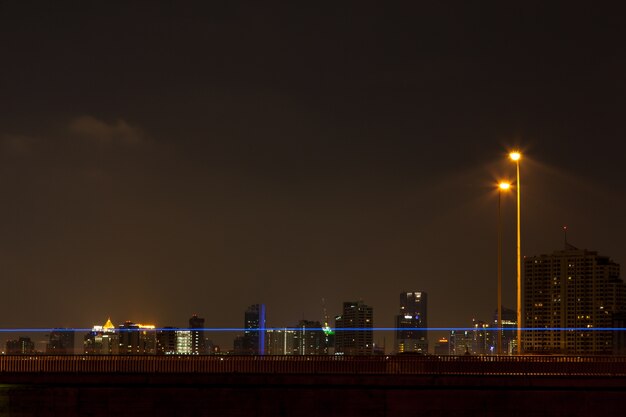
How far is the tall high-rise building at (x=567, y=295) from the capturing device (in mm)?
147125

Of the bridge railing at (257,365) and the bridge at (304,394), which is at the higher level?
the bridge railing at (257,365)

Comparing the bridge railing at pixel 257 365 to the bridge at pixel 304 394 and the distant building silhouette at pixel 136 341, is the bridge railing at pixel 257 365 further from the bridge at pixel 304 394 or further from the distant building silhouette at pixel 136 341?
the distant building silhouette at pixel 136 341

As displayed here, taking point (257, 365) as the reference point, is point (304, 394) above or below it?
below

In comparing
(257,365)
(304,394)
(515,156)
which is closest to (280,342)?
(515,156)

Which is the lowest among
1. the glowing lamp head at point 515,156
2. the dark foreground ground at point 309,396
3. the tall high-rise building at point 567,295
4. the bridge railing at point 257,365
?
the dark foreground ground at point 309,396

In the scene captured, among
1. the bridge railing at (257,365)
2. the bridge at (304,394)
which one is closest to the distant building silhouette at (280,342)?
the bridge railing at (257,365)

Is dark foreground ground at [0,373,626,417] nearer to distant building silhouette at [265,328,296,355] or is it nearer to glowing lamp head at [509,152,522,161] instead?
glowing lamp head at [509,152,522,161]

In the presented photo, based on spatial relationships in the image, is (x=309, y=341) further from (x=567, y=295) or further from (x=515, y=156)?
(x=515, y=156)

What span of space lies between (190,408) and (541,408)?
15.5 meters

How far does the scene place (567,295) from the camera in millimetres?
147750

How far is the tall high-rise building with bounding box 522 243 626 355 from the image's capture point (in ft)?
483

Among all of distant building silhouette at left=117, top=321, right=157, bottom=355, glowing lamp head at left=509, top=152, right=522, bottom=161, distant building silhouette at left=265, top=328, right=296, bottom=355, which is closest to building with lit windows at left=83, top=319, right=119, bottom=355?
distant building silhouette at left=117, top=321, right=157, bottom=355

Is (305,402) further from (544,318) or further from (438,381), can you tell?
(544,318)

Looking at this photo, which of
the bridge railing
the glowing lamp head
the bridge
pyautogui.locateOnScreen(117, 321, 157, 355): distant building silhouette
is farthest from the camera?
pyautogui.locateOnScreen(117, 321, 157, 355): distant building silhouette
